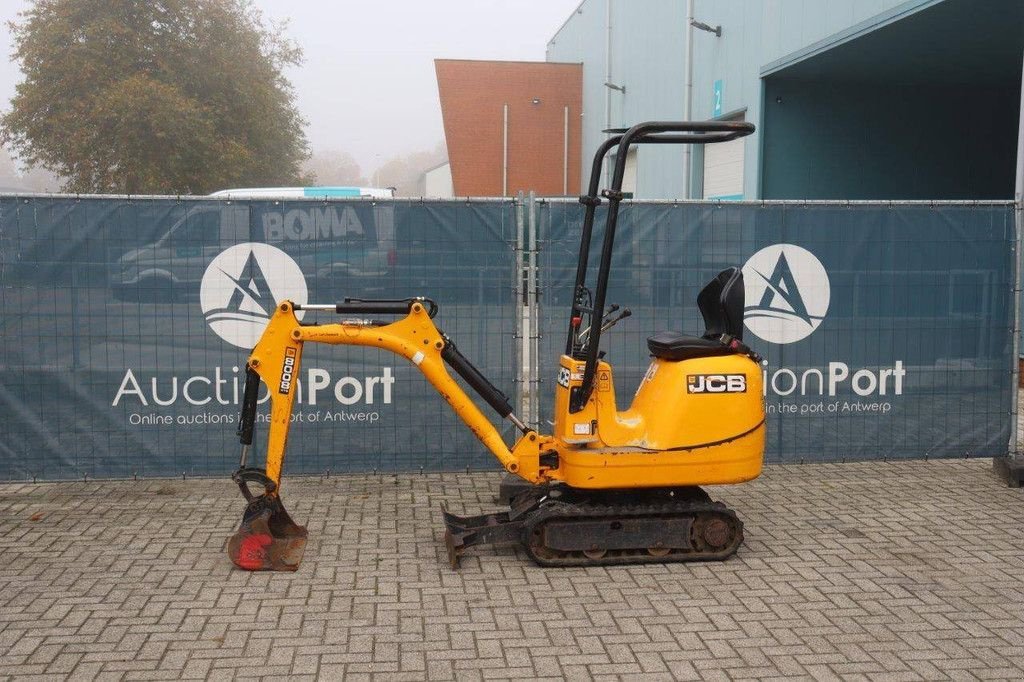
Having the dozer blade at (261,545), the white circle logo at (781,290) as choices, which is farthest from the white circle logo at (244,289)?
the white circle logo at (781,290)

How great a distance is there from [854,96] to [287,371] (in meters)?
15.6

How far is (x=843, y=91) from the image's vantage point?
61.7 ft

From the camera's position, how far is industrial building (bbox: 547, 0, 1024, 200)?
15172 mm

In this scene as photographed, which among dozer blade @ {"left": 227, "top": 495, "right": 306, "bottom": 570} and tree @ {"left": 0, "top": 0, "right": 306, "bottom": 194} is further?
tree @ {"left": 0, "top": 0, "right": 306, "bottom": 194}

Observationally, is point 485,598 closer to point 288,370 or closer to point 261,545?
point 261,545

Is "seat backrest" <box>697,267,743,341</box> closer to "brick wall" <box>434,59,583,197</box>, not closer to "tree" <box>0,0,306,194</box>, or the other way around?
"tree" <box>0,0,306,194</box>

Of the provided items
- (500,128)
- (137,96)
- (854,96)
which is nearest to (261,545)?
(854,96)

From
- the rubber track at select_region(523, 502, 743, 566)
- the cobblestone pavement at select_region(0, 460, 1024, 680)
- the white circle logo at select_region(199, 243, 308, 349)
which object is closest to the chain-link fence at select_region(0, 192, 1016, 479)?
the white circle logo at select_region(199, 243, 308, 349)

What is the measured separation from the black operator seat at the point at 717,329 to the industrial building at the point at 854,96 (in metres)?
8.60

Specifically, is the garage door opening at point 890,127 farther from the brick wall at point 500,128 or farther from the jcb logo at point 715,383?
the brick wall at point 500,128

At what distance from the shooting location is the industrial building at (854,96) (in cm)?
1517

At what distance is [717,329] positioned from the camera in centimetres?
641

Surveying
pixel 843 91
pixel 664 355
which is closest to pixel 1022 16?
pixel 843 91

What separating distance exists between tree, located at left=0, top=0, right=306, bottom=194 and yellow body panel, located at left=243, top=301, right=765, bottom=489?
32.6 meters
